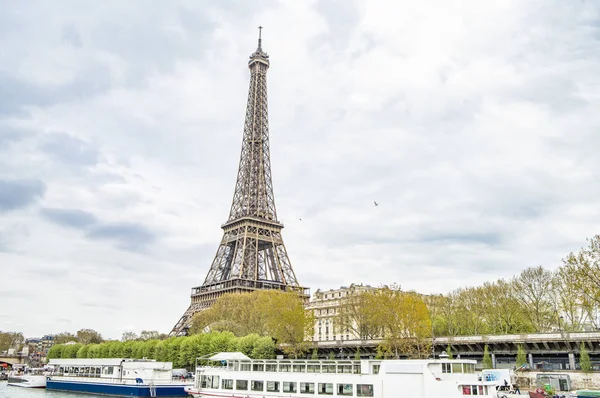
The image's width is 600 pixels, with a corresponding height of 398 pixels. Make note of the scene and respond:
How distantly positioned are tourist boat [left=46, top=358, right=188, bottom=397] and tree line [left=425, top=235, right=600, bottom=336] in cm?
3857

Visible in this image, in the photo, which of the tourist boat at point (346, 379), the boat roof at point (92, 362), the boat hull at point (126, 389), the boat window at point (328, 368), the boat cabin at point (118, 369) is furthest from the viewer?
the boat roof at point (92, 362)

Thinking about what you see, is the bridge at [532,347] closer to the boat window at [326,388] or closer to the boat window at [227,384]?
the boat window at [326,388]

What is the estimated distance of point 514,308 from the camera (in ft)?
244

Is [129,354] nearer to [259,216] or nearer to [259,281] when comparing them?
[259,281]

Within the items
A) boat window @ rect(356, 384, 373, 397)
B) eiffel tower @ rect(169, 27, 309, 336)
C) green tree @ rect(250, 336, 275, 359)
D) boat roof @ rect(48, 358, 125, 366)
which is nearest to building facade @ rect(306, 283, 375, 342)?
eiffel tower @ rect(169, 27, 309, 336)

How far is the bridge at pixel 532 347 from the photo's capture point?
181 feet

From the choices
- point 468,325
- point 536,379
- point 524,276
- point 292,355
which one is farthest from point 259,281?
point 536,379

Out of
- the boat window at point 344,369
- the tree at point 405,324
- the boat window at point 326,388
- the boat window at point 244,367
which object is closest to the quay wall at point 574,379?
Result: the tree at point 405,324

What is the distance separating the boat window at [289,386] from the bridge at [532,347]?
2766cm

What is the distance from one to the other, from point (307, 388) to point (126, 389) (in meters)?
29.6

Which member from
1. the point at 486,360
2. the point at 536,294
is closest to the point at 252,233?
the point at 536,294

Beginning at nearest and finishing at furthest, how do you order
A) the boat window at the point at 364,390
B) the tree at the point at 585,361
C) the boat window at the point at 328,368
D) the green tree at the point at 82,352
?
the boat window at the point at 364,390 → the boat window at the point at 328,368 → the tree at the point at 585,361 → the green tree at the point at 82,352

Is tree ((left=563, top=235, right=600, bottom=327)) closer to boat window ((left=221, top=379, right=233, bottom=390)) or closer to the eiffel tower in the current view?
boat window ((left=221, top=379, right=233, bottom=390))

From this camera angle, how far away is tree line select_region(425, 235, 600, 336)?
6931 cm
